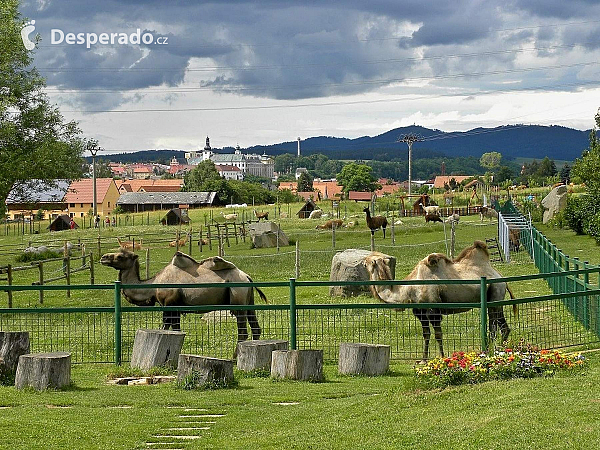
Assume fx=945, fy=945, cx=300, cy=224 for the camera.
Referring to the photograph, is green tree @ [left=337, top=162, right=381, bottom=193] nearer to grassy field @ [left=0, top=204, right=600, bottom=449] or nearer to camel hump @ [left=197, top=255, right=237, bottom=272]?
camel hump @ [left=197, top=255, right=237, bottom=272]

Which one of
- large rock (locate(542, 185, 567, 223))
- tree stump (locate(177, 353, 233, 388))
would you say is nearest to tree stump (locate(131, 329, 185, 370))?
tree stump (locate(177, 353, 233, 388))

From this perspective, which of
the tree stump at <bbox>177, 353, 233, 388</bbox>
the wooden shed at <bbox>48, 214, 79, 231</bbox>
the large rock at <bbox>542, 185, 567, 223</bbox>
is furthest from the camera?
the wooden shed at <bbox>48, 214, 79, 231</bbox>

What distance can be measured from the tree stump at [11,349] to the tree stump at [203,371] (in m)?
2.50

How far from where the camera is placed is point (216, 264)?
17469mm

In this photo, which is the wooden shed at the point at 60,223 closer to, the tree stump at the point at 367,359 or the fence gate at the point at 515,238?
the fence gate at the point at 515,238

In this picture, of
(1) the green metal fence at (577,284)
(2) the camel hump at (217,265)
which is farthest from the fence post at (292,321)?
(1) the green metal fence at (577,284)

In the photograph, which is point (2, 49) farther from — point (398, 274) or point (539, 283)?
point (539, 283)

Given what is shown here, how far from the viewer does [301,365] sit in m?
13.0

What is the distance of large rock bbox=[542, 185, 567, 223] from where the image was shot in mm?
58469

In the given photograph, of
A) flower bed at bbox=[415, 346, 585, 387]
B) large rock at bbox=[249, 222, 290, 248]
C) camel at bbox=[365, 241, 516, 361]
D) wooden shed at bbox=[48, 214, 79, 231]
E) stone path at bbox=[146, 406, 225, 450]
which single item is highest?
camel at bbox=[365, 241, 516, 361]

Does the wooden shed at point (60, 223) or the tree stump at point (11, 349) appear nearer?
the tree stump at point (11, 349)

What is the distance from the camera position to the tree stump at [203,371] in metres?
12.4

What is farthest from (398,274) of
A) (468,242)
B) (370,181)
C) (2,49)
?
(370,181)

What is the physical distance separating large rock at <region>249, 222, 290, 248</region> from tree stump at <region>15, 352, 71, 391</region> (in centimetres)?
3791
